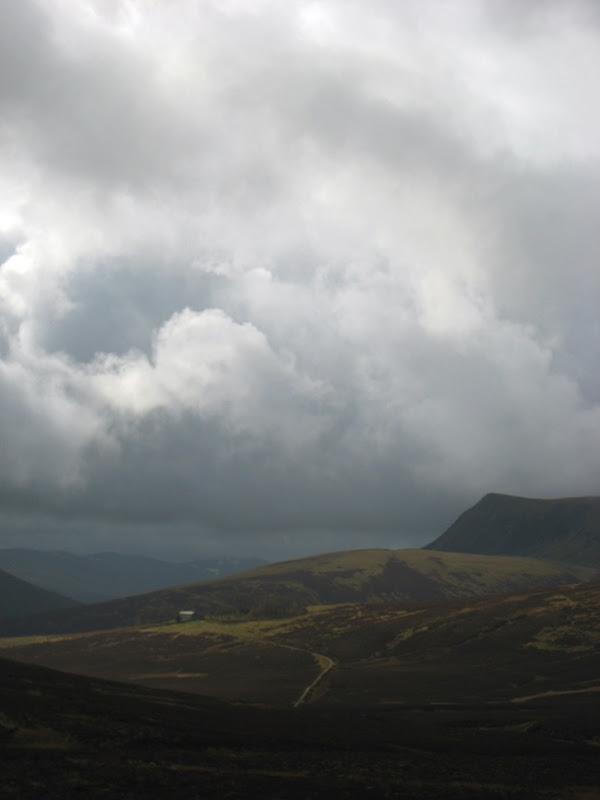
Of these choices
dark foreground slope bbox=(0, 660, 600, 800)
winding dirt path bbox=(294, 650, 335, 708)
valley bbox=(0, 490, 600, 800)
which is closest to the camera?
dark foreground slope bbox=(0, 660, 600, 800)

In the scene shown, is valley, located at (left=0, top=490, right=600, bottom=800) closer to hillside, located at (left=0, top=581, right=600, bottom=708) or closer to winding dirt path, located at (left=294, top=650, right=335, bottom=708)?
winding dirt path, located at (left=294, top=650, right=335, bottom=708)

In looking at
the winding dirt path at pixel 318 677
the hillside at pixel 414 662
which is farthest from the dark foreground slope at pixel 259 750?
the hillside at pixel 414 662

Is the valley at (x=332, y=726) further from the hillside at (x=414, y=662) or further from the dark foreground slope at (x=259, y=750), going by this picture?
the hillside at (x=414, y=662)

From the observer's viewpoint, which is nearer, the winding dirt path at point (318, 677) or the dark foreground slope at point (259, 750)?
the dark foreground slope at point (259, 750)

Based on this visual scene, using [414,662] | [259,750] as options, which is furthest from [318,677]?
[259,750]

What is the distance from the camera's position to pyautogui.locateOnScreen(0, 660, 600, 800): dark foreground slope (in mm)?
46812

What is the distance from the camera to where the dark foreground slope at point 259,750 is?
4681cm

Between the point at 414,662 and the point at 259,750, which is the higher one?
the point at 259,750

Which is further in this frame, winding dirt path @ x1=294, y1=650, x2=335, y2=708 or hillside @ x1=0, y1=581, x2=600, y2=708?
hillside @ x1=0, y1=581, x2=600, y2=708

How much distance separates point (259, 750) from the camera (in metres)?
59.7

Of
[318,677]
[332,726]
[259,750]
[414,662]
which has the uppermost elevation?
[259,750]

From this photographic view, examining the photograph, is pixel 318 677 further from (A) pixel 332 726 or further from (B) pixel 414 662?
(A) pixel 332 726

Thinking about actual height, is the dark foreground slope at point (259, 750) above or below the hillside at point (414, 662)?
above

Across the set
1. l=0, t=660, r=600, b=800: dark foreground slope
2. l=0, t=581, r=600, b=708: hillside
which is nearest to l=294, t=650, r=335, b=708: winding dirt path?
l=0, t=581, r=600, b=708: hillside
